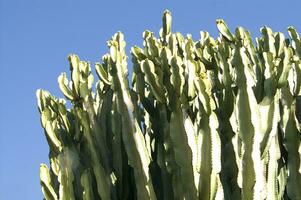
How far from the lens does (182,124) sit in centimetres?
470

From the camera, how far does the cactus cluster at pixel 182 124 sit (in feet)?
15.2

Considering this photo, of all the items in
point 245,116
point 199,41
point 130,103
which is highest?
point 199,41

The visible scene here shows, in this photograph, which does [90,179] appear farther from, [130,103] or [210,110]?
[210,110]

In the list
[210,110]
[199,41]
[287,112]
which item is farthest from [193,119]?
[199,41]

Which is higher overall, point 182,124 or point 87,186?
point 182,124

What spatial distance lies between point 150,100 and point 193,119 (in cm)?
55

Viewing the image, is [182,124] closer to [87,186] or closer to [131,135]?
[131,135]

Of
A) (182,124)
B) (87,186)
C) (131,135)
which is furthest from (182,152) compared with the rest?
(87,186)

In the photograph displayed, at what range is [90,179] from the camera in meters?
5.05

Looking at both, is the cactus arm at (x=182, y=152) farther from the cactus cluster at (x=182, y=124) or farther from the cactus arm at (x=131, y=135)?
the cactus arm at (x=131, y=135)

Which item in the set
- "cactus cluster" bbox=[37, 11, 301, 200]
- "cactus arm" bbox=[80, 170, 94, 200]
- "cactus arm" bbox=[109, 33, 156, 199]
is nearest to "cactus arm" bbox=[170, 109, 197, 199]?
"cactus cluster" bbox=[37, 11, 301, 200]

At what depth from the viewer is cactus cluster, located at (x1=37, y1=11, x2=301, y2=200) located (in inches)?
182

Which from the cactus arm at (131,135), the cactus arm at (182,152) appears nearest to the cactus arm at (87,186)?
the cactus arm at (131,135)

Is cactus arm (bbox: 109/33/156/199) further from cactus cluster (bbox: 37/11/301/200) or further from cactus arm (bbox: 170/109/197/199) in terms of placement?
cactus arm (bbox: 170/109/197/199)
